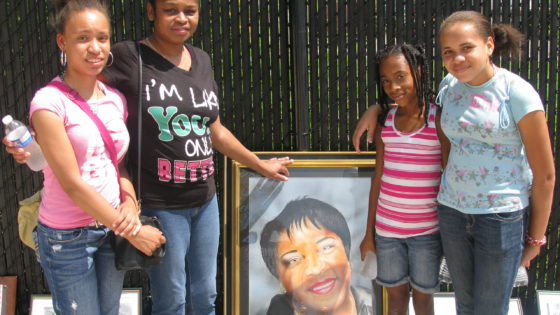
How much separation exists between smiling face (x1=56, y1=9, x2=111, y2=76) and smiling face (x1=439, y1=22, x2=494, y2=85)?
4.71 ft

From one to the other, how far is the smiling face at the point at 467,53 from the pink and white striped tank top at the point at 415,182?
14.0 inches

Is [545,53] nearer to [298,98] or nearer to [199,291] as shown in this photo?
[298,98]

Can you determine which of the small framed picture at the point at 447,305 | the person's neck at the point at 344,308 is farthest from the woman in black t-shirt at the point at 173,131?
the small framed picture at the point at 447,305

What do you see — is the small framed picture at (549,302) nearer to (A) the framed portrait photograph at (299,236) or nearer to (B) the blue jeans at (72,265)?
(A) the framed portrait photograph at (299,236)

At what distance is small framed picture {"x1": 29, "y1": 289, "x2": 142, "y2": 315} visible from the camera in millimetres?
3520

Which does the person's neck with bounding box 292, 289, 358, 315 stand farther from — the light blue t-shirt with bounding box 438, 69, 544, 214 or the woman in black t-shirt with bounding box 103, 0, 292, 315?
the light blue t-shirt with bounding box 438, 69, 544, 214

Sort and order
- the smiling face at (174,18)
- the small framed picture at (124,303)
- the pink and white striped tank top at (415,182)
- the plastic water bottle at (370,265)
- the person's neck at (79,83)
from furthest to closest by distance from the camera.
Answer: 1. the small framed picture at (124,303)
2. the plastic water bottle at (370,265)
3. the pink and white striped tank top at (415,182)
4. the smiling face at (174,18)
5. the person's neck at (79,83)

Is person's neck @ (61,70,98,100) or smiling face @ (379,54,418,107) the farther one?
smiling face @ (379,54,418,107)

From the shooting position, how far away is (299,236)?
128 inches

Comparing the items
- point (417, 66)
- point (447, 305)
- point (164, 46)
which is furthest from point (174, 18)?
point (447, 305)

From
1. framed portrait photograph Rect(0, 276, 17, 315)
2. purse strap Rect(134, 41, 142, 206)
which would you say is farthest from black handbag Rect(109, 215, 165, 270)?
framed portrait photograph Rect(0, 276, 17, 315)

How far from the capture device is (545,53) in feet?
11.5

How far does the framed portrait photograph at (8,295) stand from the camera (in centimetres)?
355

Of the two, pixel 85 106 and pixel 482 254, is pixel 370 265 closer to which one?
pixel 482 254
